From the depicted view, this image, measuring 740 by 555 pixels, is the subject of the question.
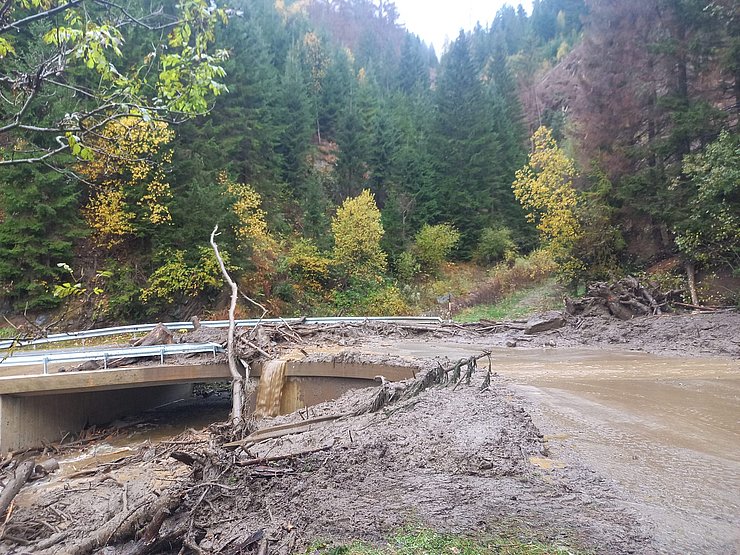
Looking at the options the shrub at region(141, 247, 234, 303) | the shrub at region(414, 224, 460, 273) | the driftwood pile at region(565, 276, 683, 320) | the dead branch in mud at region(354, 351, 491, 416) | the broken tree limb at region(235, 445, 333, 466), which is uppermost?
the shrub at region(414, 224, 460, 273)

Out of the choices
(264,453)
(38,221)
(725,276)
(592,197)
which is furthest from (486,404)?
(38,221)

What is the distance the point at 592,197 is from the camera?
19.9m

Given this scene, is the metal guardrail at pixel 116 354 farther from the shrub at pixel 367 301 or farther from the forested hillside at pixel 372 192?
the shrub at pixel 367 301

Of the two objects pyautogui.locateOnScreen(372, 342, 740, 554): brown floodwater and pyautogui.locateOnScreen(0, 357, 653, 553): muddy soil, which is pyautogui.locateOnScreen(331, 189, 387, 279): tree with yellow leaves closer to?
pyautogui.locateOnScreen(372, 342, 740, 554): brown floodwater

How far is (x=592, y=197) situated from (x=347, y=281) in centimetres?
1436

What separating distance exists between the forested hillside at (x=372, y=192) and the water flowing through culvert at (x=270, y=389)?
5011mm

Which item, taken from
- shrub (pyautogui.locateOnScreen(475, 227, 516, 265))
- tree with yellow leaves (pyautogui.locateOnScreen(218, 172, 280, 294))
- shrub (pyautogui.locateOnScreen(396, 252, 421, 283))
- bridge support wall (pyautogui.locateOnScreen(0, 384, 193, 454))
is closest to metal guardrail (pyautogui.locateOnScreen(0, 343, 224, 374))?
bridge support wall (pyautogui.locateOnScreen(0, 384, 193, 454))

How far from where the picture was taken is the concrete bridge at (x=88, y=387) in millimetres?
9992

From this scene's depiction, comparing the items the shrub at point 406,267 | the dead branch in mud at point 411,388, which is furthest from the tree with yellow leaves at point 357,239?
the dead branch in mud at point 411,388

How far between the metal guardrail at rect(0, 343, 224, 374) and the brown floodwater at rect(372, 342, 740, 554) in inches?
285

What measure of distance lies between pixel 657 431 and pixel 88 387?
36.3ft

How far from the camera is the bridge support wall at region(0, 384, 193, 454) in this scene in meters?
9.97

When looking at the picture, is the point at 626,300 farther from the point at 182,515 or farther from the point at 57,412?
the point at 57,412

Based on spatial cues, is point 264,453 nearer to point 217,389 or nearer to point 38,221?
point 217,389
